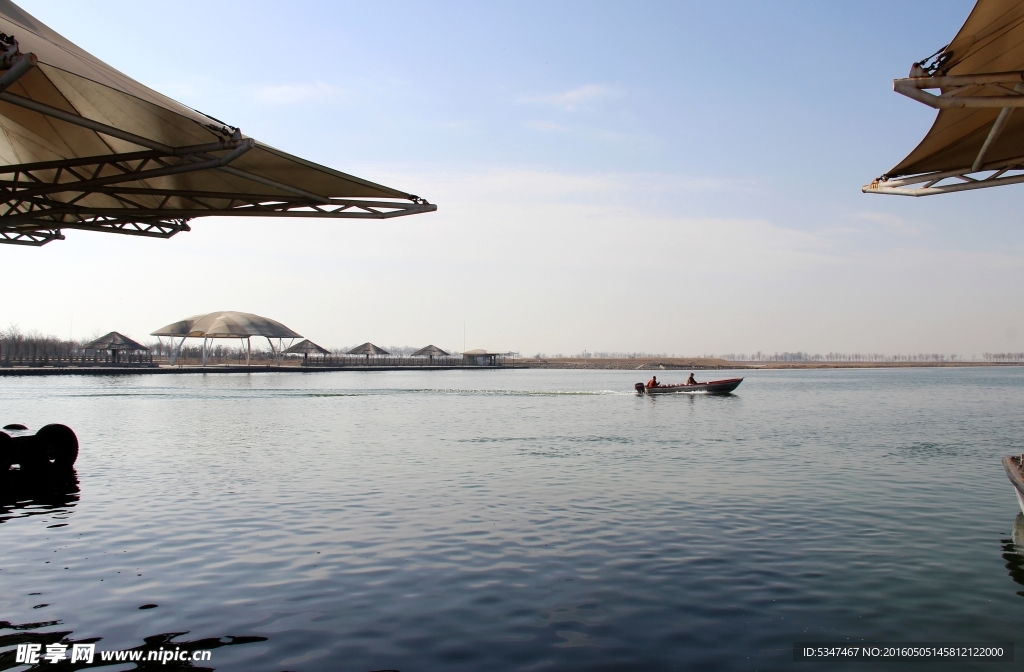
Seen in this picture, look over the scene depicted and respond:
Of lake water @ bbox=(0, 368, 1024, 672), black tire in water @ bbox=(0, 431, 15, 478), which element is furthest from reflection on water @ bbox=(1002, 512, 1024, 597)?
black tire in water @ bbox=(0, 431, 15, 478)

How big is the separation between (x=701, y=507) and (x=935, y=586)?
590 cm

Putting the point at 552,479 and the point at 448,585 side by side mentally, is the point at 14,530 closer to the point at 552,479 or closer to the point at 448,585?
the point at 448,585

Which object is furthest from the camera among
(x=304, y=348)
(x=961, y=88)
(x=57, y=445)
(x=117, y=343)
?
(x=304, y=348)

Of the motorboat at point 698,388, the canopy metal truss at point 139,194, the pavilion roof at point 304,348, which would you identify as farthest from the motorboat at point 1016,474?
the pavilion roof at point 304,348

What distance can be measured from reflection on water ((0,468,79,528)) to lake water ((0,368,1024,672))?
0.43ft

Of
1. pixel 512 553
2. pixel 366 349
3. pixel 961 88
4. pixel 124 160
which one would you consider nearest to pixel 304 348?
pixel 366 349

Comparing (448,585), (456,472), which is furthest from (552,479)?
(448,585)

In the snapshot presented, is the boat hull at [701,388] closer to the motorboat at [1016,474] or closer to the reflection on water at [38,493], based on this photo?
the motorboat at [1016,474]

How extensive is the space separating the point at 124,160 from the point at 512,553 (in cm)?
911

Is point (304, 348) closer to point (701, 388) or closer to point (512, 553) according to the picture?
point (701, 388)

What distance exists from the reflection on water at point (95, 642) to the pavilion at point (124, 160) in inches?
256

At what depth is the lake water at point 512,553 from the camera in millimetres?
7902

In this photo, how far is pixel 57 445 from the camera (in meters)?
19.7

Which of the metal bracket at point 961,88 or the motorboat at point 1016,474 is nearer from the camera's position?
the metal bracket at point 961,88
